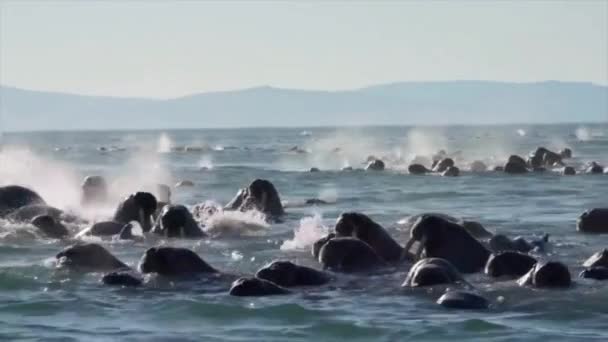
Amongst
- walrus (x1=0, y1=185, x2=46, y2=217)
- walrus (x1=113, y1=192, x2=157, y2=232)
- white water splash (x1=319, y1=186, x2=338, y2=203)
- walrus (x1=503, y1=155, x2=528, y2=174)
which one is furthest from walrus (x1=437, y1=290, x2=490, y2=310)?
walrus (x1=503, y1=155, x2=528, y2=174)

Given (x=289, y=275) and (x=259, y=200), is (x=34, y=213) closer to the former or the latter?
(x=259, y=200)

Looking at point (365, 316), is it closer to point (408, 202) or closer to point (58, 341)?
point (58, 341)

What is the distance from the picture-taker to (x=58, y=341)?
Answer: 17422mm

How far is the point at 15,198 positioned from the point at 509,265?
15484 millimetres

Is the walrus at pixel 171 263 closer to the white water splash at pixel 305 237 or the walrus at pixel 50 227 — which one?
the white water splash at pixel 305 237

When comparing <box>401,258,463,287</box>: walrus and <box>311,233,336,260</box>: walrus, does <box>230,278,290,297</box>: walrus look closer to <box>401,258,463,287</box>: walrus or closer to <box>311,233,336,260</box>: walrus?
<box>401,258,463,287</box>: walrus

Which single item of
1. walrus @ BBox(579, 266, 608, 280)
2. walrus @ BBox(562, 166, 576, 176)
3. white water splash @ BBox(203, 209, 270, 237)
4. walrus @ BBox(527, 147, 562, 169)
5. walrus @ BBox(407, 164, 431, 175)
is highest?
walrus @ BBox(527, 147, 562, 169)

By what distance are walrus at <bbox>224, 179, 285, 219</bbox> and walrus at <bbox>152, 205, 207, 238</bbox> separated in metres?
4.12

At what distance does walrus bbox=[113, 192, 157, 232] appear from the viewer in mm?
30406

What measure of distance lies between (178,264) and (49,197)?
19.4m

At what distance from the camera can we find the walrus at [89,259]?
23094 mm

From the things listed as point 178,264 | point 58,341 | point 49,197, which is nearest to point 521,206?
point 49,197

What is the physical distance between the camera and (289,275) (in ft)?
69.5

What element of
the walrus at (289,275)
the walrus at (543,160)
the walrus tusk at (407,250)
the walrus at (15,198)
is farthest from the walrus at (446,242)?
the walrus at (543,160)
